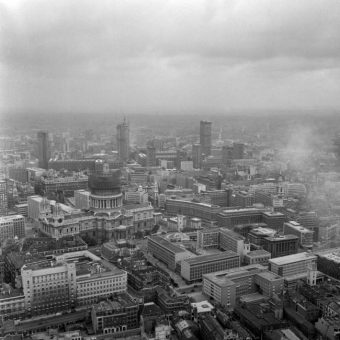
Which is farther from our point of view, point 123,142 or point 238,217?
point 123,142

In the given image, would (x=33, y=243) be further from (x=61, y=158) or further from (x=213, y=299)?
(x=61, y=158)

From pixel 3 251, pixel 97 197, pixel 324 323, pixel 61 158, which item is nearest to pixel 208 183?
pixel 97 197

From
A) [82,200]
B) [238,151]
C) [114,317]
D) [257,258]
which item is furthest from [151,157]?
[114,317]

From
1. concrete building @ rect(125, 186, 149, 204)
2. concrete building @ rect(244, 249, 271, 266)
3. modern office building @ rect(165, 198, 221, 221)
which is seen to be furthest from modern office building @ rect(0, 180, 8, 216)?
concrete building @ rect(244, 249, 271, 266)

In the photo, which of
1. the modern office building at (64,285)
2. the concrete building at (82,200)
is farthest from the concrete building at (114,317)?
the concrete building at (82,200)

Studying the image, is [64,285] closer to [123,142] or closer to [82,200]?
[82,200]

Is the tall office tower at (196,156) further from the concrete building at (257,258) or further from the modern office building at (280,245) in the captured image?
the concrete building at (257,258)

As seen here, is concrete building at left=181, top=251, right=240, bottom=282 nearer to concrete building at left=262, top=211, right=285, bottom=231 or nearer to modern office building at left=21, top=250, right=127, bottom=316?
modern office building at left=21, top=250, right=127, bottom=316
